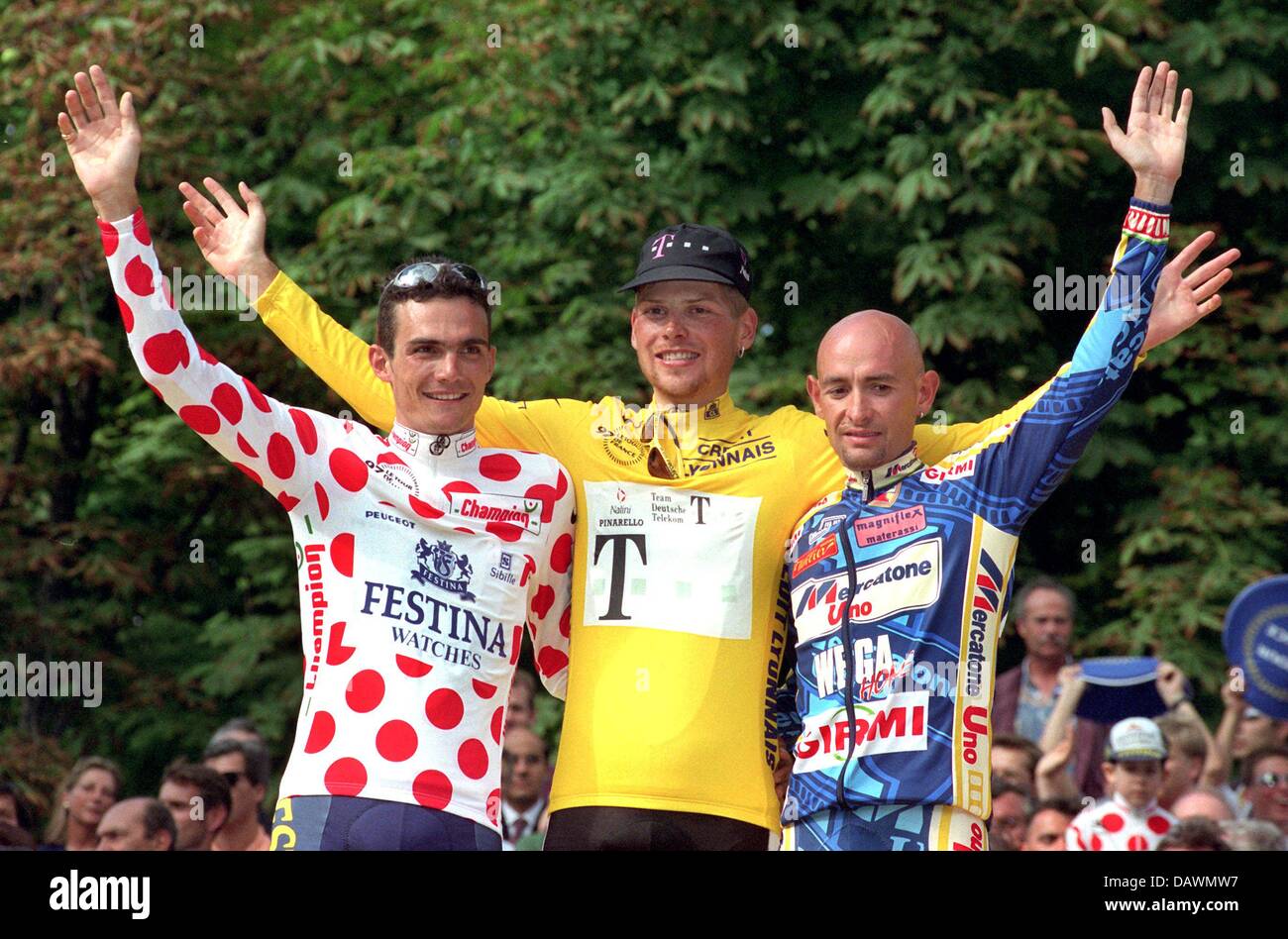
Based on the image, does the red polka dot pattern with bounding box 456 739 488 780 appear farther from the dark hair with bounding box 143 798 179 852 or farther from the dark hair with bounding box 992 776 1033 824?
the dark hair with bounding box 992 776 1033 824

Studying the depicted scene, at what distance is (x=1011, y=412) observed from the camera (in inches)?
205

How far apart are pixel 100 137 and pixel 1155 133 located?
111 inches

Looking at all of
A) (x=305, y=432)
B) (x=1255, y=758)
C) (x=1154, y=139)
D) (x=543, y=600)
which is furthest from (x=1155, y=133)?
(x=1255, y=758)

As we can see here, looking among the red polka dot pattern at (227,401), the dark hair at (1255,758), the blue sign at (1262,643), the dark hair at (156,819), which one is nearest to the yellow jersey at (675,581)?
Result: the red polka dot pattern at (227,401)

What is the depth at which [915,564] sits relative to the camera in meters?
4.95

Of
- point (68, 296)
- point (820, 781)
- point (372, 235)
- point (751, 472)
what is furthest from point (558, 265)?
point (820, 781)

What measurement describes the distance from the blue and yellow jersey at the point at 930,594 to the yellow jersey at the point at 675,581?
0.14 m

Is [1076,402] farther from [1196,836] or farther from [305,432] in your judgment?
[1196,836]

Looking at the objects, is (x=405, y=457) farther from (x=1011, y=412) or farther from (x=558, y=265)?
(x=558, y=265)

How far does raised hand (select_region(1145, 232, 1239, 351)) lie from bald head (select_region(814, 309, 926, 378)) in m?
0.65

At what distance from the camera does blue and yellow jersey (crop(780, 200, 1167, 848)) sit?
480 cm

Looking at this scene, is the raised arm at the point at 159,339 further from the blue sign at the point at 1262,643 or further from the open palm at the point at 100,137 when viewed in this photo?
the blue sign at the point at 1262,643

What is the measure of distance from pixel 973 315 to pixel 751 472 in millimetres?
4952
